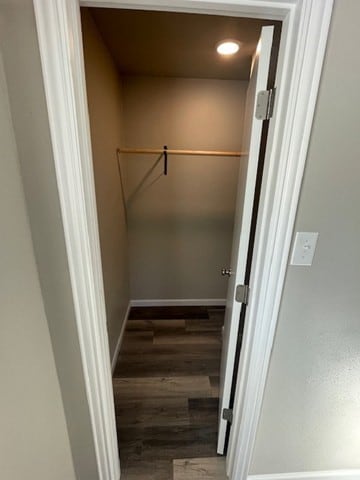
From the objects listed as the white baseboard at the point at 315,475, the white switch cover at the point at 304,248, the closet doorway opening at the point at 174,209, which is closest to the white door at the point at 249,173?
the closet doorway opening at the point at 174,209

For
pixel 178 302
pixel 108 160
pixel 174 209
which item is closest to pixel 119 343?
pixel 178 302

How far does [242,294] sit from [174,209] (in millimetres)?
1615

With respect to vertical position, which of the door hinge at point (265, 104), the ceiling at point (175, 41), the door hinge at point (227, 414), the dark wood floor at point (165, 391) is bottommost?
the dark wood floor at point (165, 391)

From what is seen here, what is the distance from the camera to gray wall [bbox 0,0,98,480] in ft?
2.22

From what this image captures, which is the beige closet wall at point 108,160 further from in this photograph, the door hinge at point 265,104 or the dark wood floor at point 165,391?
the door hinge at point 265,104

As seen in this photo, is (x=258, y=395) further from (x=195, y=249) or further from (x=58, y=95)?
(x=195, y=249)

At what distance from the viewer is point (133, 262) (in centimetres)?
270

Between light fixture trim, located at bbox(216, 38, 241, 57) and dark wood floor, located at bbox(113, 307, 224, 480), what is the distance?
7.58 ft

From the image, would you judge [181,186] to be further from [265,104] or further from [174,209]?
[265,104]

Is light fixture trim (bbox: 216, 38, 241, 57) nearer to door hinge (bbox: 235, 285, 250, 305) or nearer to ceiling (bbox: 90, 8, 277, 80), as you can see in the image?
ceiling (bbox: 90, 8, 277, 80)

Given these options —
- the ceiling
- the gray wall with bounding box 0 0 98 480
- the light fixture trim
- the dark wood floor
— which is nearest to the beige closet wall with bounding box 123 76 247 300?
the ceiling

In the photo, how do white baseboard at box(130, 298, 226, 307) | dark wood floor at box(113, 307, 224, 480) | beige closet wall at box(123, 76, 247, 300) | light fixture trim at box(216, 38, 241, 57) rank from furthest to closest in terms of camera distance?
white baseboard at box(130, 298, 226, 307)
beige closet wall at box(123, 76, 247, 300)
light fixture trim at box(216, 38, 241, 57)
dark wood floor at box(113, 307, 224, 480)

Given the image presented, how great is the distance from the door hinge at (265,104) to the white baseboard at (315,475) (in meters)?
1.67

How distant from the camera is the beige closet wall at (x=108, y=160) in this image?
1457 mm
